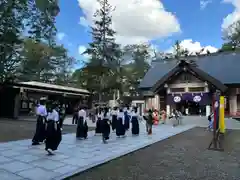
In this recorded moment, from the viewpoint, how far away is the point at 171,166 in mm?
6121

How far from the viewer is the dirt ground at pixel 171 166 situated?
17.0 feet

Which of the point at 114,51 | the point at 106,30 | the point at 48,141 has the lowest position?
the point at 48,141

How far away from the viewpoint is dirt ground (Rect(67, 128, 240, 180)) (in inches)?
204

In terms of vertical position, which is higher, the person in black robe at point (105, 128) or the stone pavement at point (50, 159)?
the person in black robe at point (105, 128)

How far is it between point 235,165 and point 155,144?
3833 mm

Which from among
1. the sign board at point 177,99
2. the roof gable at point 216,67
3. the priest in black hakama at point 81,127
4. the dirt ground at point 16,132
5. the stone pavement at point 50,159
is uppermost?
the roof gable at point 216,67

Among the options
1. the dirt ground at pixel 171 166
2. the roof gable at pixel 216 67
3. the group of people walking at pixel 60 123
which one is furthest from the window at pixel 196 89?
the dirt ground at pixel 171 166

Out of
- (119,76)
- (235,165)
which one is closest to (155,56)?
(119,76)

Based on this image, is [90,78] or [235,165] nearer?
[235,165]

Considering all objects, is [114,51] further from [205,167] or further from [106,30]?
[205,167]

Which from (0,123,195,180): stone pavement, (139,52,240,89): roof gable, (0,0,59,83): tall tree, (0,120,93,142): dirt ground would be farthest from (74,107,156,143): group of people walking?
(139,52,240,89): roof gable

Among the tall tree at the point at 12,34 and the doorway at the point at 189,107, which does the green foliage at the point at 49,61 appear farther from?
the doorway at the point at 189,107

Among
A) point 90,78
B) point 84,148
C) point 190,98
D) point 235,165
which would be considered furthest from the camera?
point 90,78

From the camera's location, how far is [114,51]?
38.1 meters
